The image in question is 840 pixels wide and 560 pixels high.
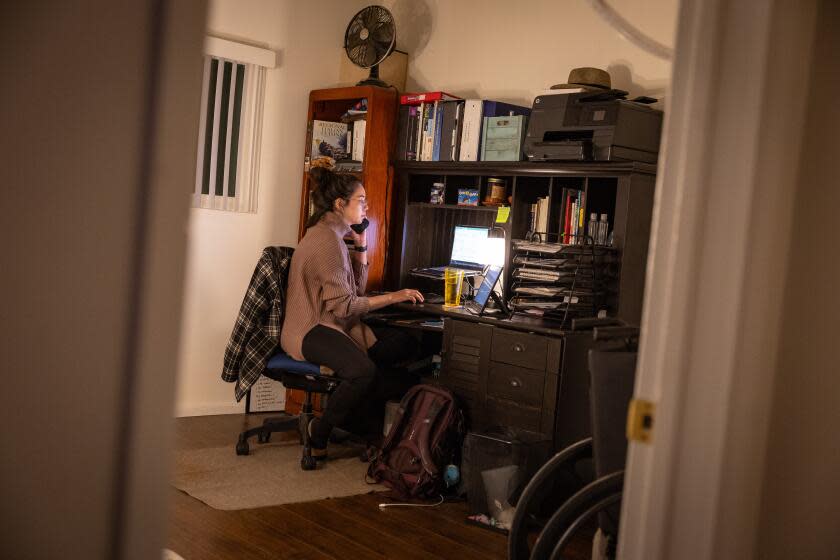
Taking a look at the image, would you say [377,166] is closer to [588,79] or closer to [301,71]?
[301,71]

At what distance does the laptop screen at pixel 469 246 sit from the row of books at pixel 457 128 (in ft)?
1.28

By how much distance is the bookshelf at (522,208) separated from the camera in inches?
151

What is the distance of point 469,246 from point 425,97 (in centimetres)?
84

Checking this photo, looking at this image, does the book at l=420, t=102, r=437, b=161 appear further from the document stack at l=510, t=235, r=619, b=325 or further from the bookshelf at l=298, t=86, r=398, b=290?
the document stack at l=510, t=235, r=619, b=325

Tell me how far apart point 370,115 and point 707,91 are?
3.53 meters

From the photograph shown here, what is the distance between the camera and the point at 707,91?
1387mm

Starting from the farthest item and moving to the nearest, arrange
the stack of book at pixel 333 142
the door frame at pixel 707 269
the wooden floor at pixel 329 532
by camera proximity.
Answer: the stack of book at pixel 333 142 < the wooden floor at pixel 329 532 < the door frame at pixel 707 269

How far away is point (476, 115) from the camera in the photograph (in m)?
4.44

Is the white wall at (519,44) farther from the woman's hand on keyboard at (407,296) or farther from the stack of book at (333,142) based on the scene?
the woman's hand on keyboard at (407,296)

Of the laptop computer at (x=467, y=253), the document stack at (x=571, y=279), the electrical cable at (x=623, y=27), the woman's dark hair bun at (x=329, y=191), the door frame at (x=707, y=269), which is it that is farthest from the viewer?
the laptop computer at (x=467, y=253)

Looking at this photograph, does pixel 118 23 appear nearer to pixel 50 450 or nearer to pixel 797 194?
pixel 50 450

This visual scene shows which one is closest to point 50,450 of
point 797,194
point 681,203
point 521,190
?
point 681,203

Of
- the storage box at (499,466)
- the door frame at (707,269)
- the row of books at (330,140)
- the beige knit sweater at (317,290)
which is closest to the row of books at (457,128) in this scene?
the row of books at (330,140)

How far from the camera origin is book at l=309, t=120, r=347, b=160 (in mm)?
5105
